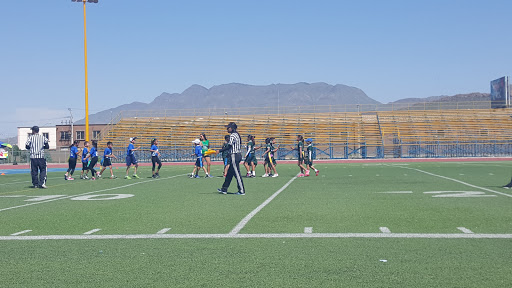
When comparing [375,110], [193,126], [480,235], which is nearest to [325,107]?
[375,110]

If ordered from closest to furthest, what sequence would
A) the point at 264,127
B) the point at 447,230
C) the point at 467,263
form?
1. the point at 467,263
2. the point at 447,230
3. the point at 264,127

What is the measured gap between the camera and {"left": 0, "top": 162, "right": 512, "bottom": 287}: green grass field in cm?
530

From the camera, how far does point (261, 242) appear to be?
7.13m

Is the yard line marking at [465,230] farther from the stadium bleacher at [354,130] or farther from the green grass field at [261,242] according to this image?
the stadium bleacher at [354,130]

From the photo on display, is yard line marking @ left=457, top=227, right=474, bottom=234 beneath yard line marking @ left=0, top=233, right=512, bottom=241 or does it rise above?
beneath

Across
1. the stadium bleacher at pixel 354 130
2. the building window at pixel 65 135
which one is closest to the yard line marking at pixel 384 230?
the stadium bleacher at pixel 354 130

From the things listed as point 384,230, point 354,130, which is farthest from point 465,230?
point 354,130

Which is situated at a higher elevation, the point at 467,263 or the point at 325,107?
the point at 325,107

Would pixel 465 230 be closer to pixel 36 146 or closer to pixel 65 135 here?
pixel 36 146

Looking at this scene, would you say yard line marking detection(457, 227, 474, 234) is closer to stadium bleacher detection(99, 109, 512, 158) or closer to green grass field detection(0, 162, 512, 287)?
green grass field detection(0, 162, 512, 287)

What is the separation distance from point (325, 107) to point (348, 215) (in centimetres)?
5559

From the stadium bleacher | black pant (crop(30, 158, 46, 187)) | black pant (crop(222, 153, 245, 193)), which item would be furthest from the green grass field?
the stadium bleacher

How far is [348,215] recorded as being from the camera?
9648 mm

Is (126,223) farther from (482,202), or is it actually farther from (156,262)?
(482,202)
